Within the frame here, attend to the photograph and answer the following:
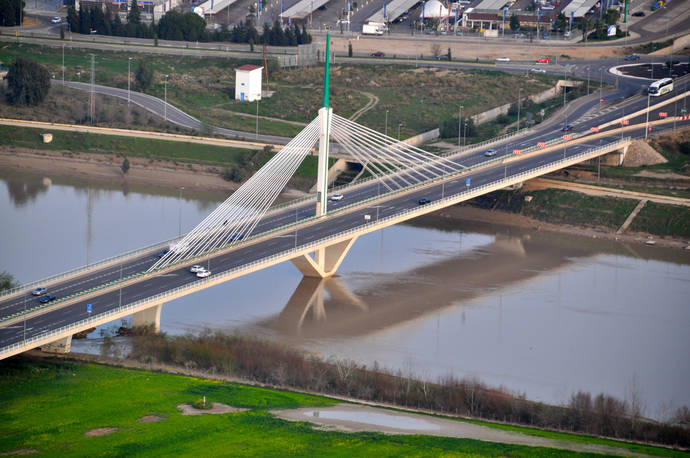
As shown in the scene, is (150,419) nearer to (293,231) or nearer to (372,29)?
(293,231)

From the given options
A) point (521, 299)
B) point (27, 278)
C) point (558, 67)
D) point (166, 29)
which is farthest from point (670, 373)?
point (166, 29)

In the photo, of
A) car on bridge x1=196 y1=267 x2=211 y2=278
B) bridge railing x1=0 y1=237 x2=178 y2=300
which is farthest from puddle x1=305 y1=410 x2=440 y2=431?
bridge railing x1=0 y1=237 x2=178 y2=300

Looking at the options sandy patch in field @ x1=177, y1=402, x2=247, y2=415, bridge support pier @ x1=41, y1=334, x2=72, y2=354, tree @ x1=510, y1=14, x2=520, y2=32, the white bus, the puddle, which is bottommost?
the puddle

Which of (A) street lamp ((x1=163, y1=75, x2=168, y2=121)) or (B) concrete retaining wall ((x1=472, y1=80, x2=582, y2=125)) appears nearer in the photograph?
(A) street lamp ((x1=163, y1=75, x2=168, y2=121))

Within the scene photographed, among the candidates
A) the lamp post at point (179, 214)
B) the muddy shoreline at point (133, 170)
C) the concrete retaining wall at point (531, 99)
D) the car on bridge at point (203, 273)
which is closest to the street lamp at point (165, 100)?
the muddy shoreline at point (133, 170)

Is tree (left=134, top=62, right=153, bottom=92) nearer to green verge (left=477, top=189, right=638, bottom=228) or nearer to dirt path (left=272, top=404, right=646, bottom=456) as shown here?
green verge (left=477, top=189, right=638, bottom=228)

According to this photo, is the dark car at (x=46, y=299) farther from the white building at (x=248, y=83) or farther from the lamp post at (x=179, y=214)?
the white building at (x=248, y=83)

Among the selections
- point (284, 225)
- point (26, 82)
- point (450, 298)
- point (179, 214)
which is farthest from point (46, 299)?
point (26, 82)

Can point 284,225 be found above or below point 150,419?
above
